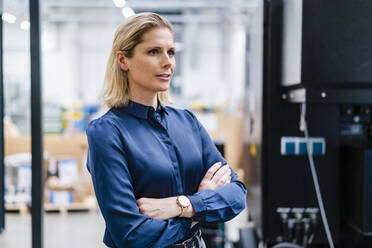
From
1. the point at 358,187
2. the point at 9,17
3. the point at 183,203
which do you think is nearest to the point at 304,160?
the point at 358,187

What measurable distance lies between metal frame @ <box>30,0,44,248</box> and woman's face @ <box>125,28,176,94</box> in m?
1.29

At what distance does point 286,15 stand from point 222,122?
12.3ft

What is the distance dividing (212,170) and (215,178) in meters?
0.04

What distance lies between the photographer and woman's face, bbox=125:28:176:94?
125cm

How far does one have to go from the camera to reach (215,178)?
4.50 feet

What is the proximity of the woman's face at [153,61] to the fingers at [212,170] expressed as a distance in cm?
34

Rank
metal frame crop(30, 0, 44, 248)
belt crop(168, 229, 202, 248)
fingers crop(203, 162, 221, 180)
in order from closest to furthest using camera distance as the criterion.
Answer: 1. belt crop(168, 229, 202, 248)
2. fingers crop(203, 162, 221, 180)
3. metal frame crop(30, 0, 44, 248)

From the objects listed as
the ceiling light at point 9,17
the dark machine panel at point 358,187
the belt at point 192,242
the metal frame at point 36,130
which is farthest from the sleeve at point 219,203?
the ceiling light at point 9,17

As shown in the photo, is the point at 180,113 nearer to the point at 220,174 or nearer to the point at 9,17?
the point at 220,174

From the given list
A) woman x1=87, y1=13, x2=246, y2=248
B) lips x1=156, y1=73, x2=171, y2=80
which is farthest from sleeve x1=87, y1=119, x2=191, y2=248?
lips x1=156, y1=73, x2=171, y2=80

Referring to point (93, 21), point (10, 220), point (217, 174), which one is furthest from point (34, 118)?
point (93, 21)

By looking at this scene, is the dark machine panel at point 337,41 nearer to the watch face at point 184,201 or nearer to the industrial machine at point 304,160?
the industrial machine at point 304,160

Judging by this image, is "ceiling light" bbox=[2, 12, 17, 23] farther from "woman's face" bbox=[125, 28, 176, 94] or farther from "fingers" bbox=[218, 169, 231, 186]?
"fingers" bbox=[218, 169, 231, 186]

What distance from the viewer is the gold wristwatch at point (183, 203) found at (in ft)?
4.07
